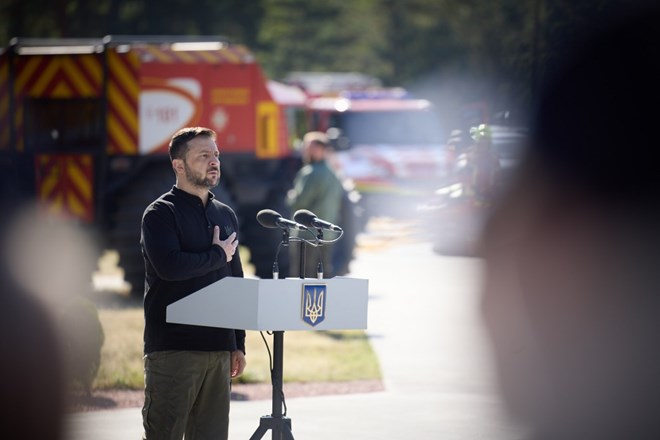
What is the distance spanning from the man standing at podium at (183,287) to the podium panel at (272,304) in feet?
0.30

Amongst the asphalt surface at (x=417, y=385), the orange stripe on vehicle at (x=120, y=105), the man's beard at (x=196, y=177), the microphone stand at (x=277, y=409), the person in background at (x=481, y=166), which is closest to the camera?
the man's beard at (x=196, y=177)

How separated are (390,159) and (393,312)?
1206 cm

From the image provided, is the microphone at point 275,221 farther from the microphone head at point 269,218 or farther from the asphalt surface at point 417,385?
the asphalt surface at point 417,385

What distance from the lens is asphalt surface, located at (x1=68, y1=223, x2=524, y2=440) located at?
31.0ft

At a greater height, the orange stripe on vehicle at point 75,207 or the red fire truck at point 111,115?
the red fire truck at point 111,115

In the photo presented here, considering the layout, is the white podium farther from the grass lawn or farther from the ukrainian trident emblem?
the grass lawn

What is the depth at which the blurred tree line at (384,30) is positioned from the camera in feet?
33.6

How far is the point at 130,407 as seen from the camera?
10.4m

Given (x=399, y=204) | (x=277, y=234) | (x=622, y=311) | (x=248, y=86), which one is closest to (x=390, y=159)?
(x=399, y=204)

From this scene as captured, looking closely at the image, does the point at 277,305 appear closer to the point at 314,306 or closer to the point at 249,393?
the point at 314,306

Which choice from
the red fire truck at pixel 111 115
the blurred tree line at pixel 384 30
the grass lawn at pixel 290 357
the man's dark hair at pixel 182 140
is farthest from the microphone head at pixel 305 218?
the red fire truck at pixel 111 115

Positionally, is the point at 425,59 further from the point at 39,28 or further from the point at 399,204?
the point at 399,204

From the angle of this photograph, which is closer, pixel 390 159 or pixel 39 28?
pixel 390 159

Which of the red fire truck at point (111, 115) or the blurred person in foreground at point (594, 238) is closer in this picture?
the blurred person in foreground at point (594, 238)
